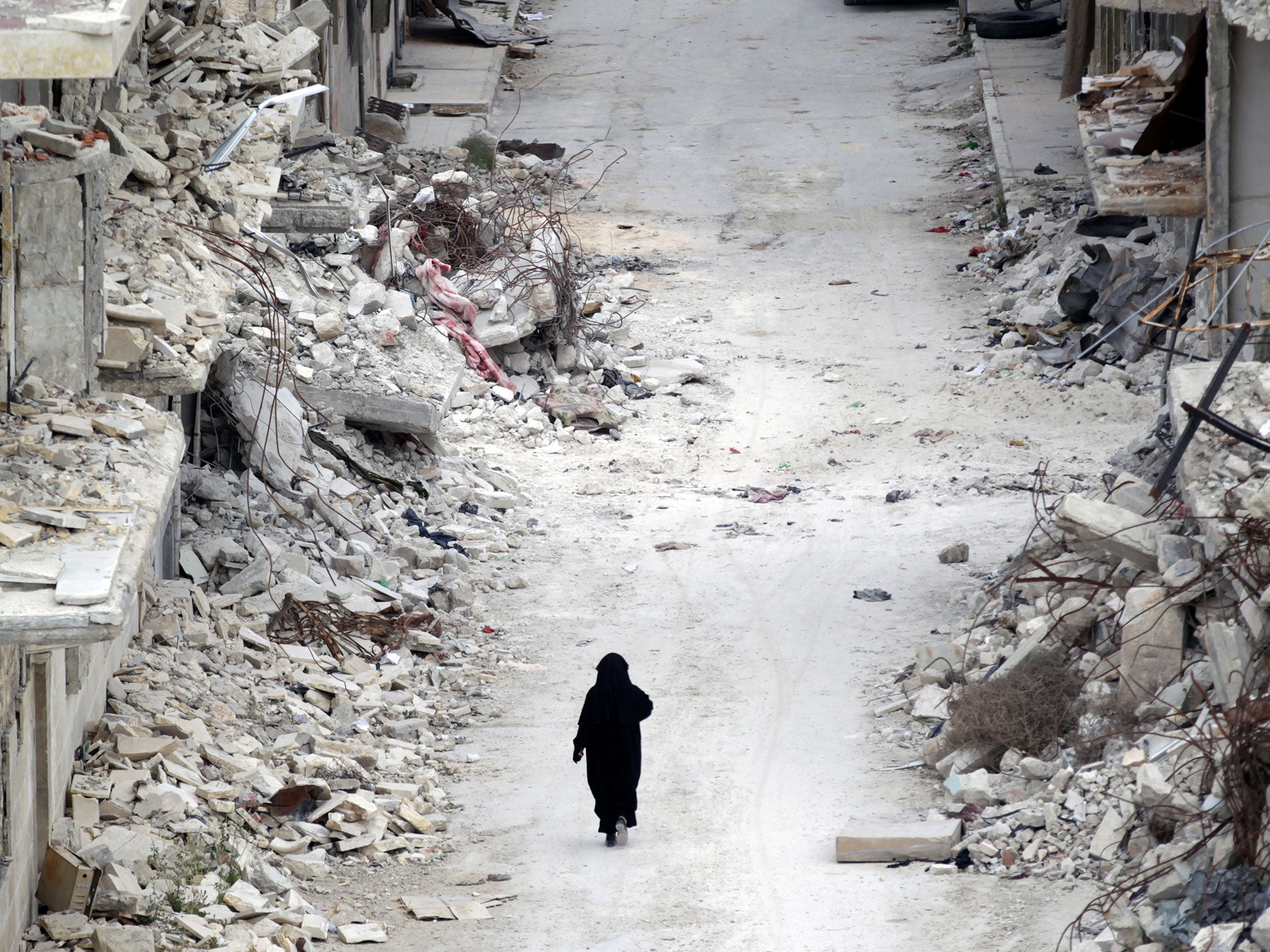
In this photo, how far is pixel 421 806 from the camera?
963 centimetres

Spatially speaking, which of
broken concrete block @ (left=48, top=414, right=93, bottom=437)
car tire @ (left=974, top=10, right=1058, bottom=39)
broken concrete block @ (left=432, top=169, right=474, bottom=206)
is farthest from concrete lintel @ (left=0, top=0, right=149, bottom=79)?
car tire @ (left=974, top=10, right=1058, bottom=39)

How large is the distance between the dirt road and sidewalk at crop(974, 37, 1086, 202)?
1127mm

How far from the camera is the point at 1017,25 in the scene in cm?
2755

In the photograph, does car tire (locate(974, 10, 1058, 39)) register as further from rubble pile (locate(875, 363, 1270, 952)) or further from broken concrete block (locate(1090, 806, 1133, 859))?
broken concrete block (locate(1090, 806, 1133, 859))

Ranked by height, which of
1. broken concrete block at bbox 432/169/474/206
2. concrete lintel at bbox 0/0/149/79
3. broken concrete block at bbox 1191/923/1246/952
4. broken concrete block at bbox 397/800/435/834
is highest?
concrete lintel at bbox 0/0/149/79

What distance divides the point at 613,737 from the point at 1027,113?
17.6m

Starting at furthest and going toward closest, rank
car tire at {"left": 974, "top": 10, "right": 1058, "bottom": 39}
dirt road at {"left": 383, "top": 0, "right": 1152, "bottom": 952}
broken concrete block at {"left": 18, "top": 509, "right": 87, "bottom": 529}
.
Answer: car tire at {"left": 974, "top": 10, "right": 1058, "bottom": 39}
dirt road at {"left": 383, "top": 0, "right": 1152, "bottom": 952}
broken concrete block at {"left": 18, "top": 509, "right": 87, "bottom": 529}

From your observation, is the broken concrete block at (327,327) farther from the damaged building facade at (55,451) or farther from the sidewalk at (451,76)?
the sidewalk at (451,76)

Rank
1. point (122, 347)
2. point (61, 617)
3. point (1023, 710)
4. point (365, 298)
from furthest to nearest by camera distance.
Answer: point (365, 298) < point (1023, 710) < point (122, 347) < point (61, 617)

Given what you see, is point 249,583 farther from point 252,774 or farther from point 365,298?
point 365,298

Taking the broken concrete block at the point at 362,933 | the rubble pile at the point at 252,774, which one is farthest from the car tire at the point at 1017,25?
the broken concrete block at the point at 362,933

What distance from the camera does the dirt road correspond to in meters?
8.46

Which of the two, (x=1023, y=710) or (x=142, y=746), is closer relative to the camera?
(x=142, y=746)

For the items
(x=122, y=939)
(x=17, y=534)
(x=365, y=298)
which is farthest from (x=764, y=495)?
(x=17, y=534)
